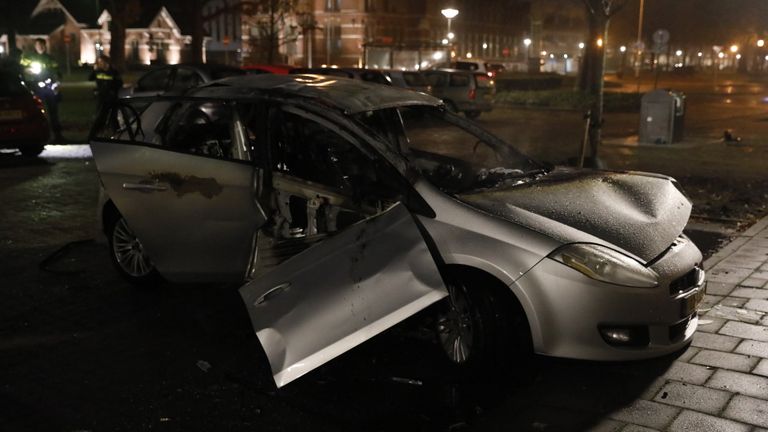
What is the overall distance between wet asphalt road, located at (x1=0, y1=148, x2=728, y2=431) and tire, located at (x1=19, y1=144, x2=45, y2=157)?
8.71 metres

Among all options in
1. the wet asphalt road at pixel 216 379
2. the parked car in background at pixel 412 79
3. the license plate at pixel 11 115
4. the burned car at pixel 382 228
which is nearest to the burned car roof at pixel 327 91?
the burned car at pixel 382 228

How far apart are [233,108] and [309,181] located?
857 mm

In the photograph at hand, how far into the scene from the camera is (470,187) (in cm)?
528

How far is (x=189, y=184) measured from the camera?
5.61m

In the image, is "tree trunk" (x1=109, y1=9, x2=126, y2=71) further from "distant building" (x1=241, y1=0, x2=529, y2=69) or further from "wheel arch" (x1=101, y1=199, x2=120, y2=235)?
"wheel arch" (x1=101, y1=199, x2=120, y2=235)

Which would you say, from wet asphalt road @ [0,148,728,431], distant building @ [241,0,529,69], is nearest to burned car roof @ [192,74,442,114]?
wet asphalt road @ [0,148,728,431]

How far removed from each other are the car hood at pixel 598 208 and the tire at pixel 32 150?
1156 centimetres

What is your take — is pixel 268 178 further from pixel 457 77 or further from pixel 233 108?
pixel 457 77

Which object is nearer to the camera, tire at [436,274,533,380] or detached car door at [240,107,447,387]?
detached car door at [240,107,447,387]

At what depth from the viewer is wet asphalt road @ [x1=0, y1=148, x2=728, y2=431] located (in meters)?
4.24

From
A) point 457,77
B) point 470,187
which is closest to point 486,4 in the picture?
point 457,77

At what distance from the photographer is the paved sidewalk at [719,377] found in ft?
13.5

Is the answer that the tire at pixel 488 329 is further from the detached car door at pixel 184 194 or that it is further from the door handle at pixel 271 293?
the detached car door at pixel 184 194

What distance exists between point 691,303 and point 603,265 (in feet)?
2.42
